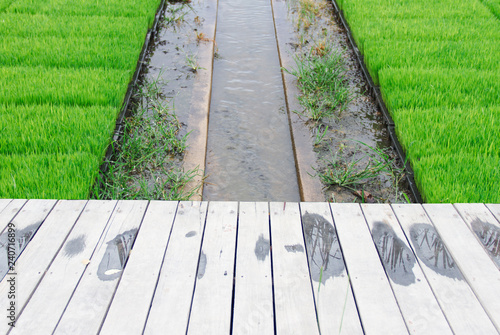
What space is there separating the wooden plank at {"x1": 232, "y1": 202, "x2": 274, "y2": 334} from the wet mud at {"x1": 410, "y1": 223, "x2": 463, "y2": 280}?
0.73 metres

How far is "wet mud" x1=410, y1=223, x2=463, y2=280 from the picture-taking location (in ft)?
6.72

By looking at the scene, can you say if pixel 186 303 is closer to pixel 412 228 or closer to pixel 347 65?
pixel 412 228

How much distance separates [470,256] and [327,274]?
2.36 ft

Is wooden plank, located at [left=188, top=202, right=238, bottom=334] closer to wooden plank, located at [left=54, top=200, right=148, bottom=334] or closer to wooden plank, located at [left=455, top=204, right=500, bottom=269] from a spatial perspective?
wooden plank, located at [left=54, top=200, right=148, bottom=334]

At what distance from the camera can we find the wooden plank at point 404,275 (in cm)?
177

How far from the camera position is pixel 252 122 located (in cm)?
422

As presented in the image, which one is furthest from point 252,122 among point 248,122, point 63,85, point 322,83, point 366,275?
point 366,275

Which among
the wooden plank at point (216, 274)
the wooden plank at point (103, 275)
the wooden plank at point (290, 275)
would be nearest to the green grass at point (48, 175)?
the wooden plank at point (103, 275)

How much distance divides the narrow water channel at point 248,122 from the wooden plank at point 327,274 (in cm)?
102

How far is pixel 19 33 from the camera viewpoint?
4.95 meters

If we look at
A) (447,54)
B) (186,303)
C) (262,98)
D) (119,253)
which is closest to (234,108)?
(262,98)

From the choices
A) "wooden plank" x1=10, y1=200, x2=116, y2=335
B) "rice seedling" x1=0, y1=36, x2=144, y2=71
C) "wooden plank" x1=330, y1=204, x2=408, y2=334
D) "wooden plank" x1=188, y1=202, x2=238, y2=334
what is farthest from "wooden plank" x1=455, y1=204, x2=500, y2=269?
"rice seedling" x1=0, y1=36, x2=144, y2=71

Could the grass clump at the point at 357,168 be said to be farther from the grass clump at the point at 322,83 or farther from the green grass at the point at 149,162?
the green grass at the point at 149,162

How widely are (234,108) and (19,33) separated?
258cm
